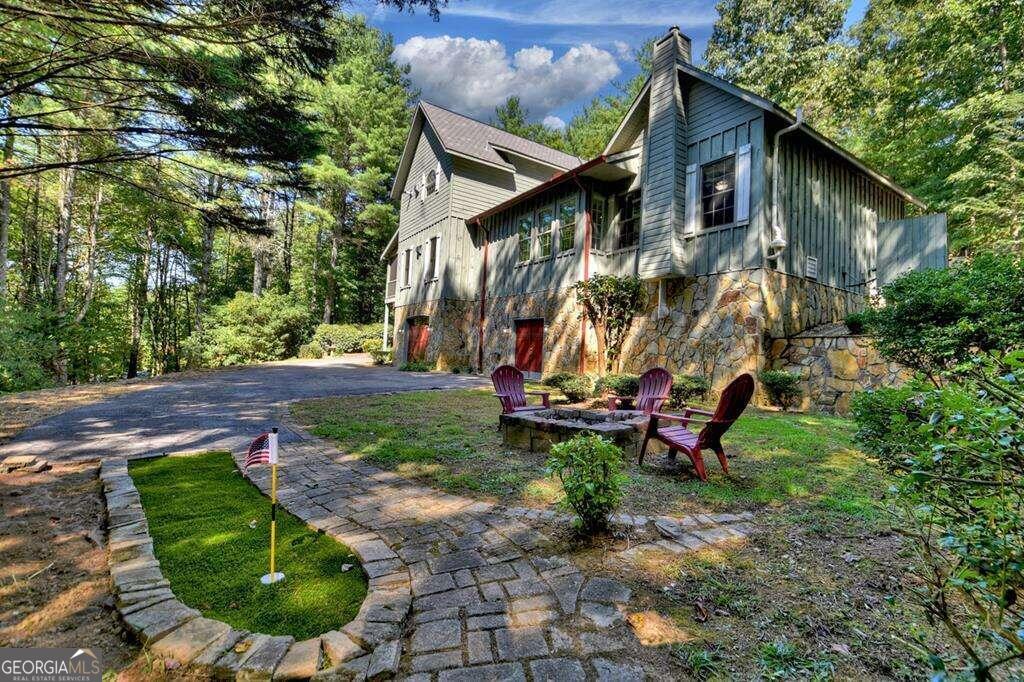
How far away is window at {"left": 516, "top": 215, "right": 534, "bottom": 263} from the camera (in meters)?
13.4

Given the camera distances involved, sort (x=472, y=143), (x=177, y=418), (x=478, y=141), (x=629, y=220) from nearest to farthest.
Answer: (x=177, y=418) → (x=629, y=220) → (x=472, y=143) → (x=478, y=141)

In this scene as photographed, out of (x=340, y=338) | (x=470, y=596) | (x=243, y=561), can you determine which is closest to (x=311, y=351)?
(x=340, y=338)

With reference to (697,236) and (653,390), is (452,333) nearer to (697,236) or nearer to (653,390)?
(697,236)

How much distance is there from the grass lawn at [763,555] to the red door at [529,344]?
23.9ft

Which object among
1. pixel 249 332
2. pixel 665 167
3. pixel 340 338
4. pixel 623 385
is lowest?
pixel 623 385

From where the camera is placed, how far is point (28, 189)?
41.8 ft

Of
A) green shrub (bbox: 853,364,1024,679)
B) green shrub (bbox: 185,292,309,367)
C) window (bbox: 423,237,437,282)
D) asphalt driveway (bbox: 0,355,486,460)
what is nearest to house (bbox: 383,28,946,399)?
window (bbox: 423,237,437,282)

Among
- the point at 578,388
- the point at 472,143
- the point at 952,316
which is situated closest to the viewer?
the point at 952,316

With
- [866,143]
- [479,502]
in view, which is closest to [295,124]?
[479,502]

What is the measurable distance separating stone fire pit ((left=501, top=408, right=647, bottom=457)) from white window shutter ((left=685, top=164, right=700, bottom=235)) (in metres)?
5.74

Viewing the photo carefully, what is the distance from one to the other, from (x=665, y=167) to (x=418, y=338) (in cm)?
1086

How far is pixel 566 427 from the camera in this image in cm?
470

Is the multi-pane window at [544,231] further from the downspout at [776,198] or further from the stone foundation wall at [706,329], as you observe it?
the downspout at [776,198]

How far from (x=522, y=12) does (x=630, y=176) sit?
436 cm
